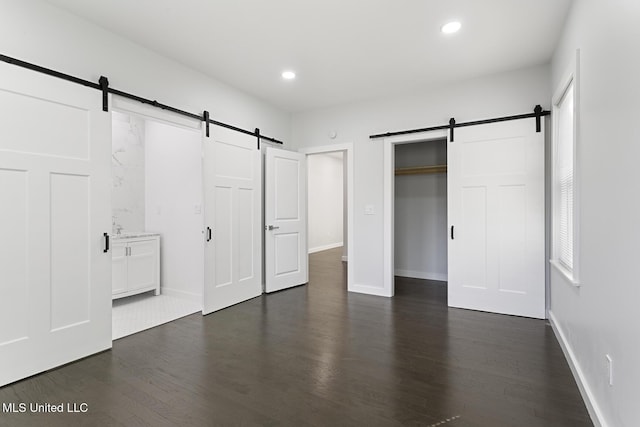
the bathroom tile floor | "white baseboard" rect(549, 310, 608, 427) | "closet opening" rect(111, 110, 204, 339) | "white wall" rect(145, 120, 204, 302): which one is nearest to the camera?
"white baseboard" rect(549, 310, 608, 427)

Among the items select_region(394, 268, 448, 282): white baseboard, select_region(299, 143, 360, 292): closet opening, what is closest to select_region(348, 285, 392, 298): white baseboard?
select_region(394, 268, 448, 282): white baseboard

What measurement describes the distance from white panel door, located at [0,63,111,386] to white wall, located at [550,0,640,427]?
340cm

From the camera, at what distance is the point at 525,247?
11.8ft

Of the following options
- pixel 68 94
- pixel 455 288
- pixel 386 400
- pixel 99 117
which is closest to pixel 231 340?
pixel 386 400

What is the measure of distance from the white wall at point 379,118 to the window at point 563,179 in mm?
540

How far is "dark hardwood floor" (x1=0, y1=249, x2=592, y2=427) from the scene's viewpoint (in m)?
1.91

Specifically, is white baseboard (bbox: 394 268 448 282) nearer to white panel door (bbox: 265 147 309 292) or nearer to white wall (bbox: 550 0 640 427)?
white panel door (bbox: 265 147 309 292)

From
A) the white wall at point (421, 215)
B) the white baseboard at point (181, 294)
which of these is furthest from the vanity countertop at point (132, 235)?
the white wall at point (421, 215)

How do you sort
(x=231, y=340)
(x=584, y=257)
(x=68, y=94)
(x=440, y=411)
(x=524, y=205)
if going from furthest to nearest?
1. (x=524, y=205)
2. (x=231, y=340)
3. (x=68, y=94)
4. (x=584, y=257)
5. (x=440, y=411)

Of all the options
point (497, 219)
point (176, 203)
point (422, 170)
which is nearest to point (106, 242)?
point (176, 203)

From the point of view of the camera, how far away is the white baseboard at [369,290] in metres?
4.51

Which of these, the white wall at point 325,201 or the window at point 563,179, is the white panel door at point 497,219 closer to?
the window at point 563,179

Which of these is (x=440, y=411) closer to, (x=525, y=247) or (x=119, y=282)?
(x=525, y=247)

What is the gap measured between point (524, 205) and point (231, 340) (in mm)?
3298
